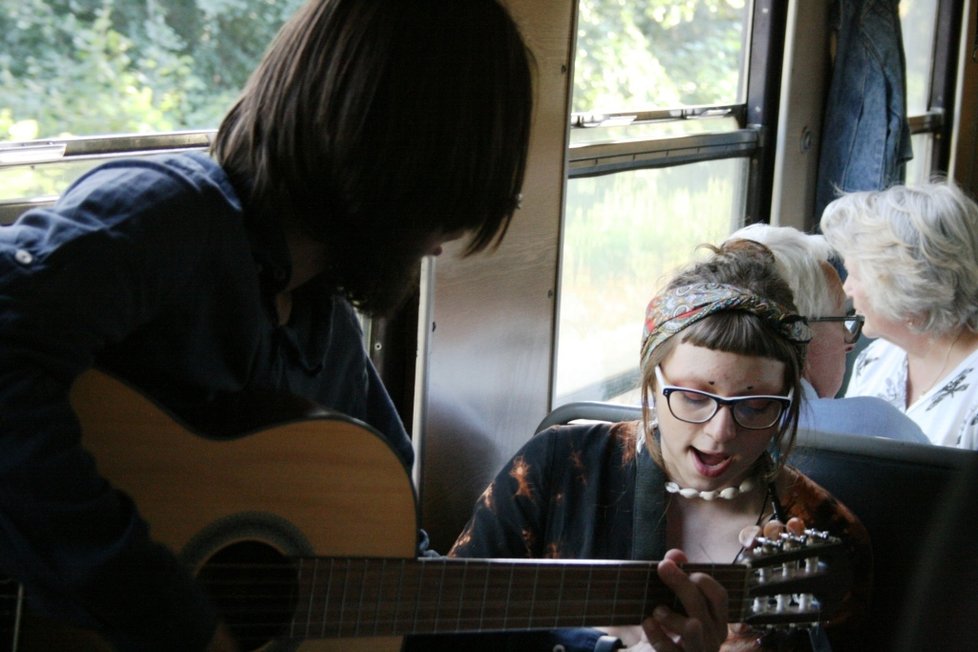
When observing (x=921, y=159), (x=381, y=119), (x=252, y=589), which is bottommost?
(x=252, y=589)

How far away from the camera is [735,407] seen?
5.81 feet

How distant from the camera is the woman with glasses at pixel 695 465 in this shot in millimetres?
1787

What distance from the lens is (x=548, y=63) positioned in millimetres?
2531

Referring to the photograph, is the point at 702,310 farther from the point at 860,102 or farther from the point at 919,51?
the point at 919,51

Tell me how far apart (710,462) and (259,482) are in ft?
2.76

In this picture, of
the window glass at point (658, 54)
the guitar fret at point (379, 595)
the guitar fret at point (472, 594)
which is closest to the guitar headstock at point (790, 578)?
the guitar fret at point (472, 594)

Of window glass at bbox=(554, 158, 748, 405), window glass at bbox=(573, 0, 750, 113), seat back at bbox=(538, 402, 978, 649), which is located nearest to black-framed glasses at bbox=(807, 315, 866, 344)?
window glass at bbox=(554, 158, 748, 405)

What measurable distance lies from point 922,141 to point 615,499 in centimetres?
471

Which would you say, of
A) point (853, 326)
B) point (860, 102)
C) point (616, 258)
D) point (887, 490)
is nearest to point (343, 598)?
point (887, 490)

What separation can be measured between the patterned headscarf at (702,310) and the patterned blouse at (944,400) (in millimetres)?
946

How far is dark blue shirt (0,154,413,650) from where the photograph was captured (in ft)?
3.19

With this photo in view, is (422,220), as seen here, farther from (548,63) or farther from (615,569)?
(548,63)

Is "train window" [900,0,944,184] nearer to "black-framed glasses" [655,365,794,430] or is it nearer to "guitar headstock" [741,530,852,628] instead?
"black-framed glasses" [655,365,794,430]

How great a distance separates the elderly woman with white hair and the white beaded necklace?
1.12 metres
